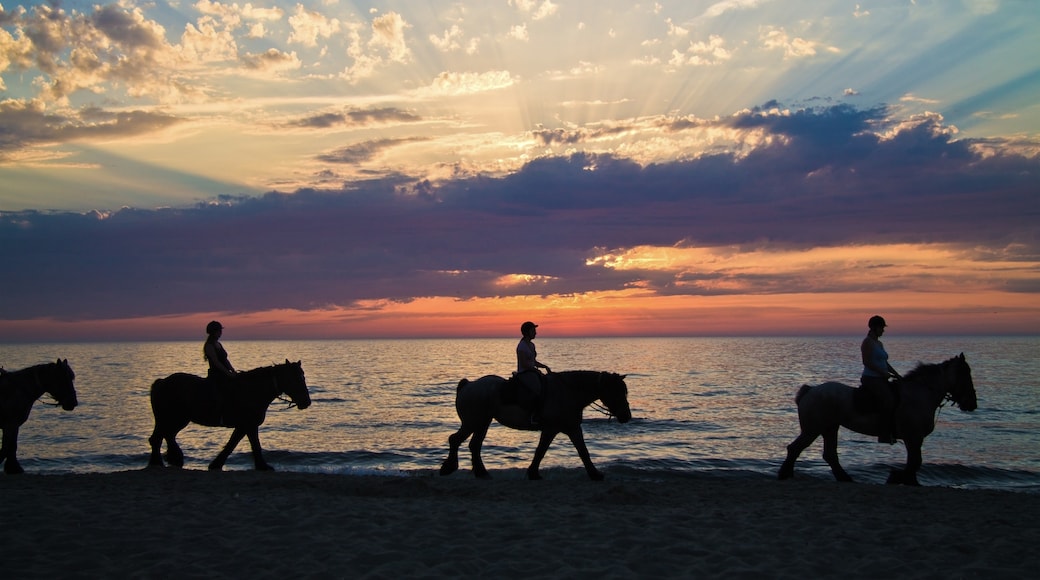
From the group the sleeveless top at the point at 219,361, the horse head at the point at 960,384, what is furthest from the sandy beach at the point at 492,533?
the sleeveless top at the point at 219,361

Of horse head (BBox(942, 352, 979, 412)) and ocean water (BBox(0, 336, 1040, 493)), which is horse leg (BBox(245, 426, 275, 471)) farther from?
horse head (BBox(942, 352, 979, 412))

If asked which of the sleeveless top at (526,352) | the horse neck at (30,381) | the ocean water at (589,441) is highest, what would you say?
the sleeveless top at (526,352)

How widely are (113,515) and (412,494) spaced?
14.7 ft

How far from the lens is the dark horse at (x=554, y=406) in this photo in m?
13.1

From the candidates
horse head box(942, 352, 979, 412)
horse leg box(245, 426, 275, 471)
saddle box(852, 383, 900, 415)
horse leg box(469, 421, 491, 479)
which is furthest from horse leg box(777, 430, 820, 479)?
horse leg box(245, 426, 275, 471)

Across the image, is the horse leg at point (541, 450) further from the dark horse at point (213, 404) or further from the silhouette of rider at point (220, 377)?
the silhouette of rider at point (220, 377)

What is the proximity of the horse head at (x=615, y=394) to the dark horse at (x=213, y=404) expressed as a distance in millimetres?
6080

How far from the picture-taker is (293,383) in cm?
1470

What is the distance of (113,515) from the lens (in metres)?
8.93

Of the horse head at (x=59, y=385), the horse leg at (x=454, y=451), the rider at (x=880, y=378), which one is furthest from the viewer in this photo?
the horse head at (x=59, y=385)

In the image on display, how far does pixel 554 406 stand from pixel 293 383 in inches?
226

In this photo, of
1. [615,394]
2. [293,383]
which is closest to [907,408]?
[615,394]

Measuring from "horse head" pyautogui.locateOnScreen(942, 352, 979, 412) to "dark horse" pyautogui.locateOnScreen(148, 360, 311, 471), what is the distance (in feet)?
42.3

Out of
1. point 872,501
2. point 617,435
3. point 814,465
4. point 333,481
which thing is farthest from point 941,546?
point 617,435
